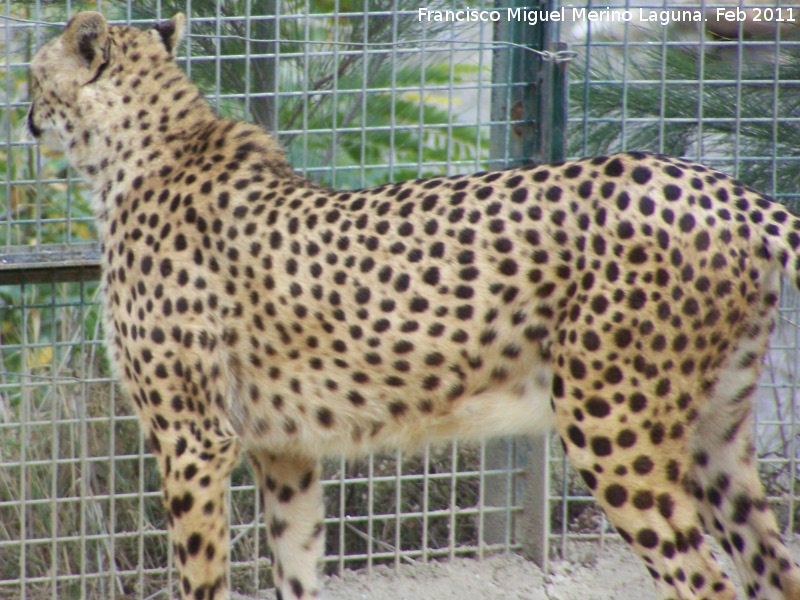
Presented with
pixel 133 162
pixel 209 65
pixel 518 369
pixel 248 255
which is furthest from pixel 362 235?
pixel 209 65

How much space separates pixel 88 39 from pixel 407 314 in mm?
1429

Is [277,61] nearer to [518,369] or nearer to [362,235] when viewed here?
[362,235]

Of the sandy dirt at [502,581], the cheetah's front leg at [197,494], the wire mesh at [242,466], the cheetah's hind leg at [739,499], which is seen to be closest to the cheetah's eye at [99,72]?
the wire mesh at [242,466]

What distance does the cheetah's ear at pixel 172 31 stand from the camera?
4156mm

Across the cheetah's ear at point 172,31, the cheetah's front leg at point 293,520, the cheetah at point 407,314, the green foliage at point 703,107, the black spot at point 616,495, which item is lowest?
the cheetah's front leg at point 293,520

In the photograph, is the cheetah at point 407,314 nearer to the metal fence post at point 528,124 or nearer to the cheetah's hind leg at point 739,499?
the cheetah's hind leg at point 739,499

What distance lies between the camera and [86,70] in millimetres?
4016

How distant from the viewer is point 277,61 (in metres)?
4.44

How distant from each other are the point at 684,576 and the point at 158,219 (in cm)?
193

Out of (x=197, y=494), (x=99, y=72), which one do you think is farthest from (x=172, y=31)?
(x=197, y=494)

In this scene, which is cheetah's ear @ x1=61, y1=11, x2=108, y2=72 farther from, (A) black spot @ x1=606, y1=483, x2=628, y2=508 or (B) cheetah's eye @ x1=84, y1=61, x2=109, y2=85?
(A) black spot @ x1=606, y1=483, x2=628, y2=508

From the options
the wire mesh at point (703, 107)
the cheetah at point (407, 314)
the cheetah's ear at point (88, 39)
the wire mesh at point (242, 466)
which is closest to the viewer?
the cheetah at point (407, 314)

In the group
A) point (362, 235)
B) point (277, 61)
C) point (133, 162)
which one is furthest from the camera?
point (277, 61)

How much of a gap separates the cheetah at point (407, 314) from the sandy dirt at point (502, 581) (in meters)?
0.70
